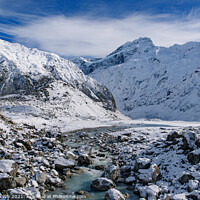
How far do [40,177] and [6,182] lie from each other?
2755 millimetres

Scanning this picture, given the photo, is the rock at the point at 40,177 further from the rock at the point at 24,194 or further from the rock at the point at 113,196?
the rock at the point at 113,196

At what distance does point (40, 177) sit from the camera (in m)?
14.2

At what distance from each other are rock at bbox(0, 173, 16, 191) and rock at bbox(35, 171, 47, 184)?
2.06m

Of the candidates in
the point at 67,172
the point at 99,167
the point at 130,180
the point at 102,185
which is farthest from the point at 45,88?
the point at 102,185

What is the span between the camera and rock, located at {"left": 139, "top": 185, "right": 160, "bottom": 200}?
43.3ft

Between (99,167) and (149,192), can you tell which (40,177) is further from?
(149,192)

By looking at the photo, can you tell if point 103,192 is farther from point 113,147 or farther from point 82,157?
point 113,147

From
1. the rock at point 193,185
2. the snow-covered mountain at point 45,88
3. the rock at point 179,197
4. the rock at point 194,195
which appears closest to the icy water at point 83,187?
the rock at point 179,197

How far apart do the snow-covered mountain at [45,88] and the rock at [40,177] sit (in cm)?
4403

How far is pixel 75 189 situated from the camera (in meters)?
14.7

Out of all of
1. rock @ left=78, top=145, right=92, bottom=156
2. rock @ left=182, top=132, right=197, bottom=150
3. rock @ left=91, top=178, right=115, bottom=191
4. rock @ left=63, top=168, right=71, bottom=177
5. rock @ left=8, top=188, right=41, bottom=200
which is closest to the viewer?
rock @ left=8, top=188, right=41, bottom=200

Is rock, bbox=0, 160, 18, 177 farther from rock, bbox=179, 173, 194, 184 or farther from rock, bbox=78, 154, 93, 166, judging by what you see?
rock, bbox=179, 173, 194, 184

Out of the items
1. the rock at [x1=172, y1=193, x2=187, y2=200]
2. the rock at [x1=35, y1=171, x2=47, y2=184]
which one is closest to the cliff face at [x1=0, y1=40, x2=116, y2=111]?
the rock at [x1=35, y1=171, x2=47, y2=184]

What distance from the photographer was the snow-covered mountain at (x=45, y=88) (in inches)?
2848
